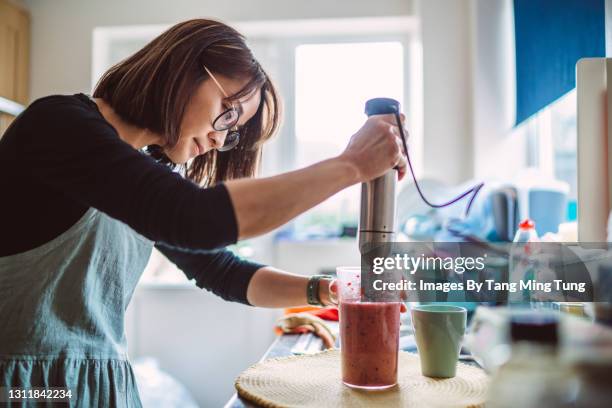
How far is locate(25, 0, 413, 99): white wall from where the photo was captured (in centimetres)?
270

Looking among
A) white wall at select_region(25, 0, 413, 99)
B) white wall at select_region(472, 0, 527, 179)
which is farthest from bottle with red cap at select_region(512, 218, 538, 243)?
white wall at select_region(25, 0, 413, 99)

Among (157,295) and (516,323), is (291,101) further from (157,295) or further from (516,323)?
(516,323)

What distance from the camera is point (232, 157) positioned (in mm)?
1263

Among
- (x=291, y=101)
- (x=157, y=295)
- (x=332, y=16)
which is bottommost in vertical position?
(x=157, y=295)

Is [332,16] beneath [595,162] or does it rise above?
above

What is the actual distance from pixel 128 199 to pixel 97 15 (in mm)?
2556

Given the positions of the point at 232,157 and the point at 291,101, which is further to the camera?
the point at 291,101

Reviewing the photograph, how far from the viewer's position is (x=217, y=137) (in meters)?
1.07

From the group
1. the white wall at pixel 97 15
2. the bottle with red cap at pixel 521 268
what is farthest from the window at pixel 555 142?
the bottle with red cap at pixel 521 268

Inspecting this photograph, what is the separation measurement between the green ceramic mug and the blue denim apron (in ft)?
1.81

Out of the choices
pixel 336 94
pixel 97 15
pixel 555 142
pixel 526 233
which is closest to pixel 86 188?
pixel 526 233

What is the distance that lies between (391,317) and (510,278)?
11.4 inches

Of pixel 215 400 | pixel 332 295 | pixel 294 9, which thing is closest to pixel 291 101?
pixel 294 9

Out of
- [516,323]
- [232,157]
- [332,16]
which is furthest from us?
[332,16]
